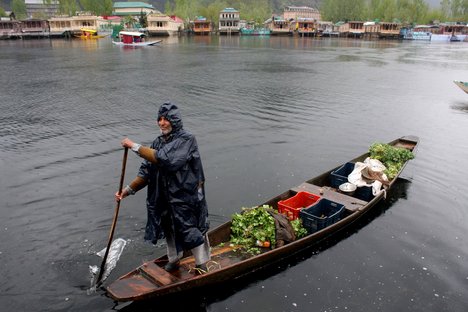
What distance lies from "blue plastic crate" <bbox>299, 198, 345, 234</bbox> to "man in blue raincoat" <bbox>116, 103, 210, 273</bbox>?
3.69 m

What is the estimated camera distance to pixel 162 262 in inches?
333

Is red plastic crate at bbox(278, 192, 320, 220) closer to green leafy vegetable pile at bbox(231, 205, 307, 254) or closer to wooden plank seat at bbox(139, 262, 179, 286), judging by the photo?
green leafy vegetable pile at bbox(231, 205, 307, 254)

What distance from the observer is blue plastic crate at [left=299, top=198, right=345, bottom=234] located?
1027 cm

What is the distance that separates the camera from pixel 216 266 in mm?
8703

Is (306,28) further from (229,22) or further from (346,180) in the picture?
(346,180)

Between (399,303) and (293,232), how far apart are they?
2.96m

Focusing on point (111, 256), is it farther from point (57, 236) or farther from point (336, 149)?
point (336, 149)

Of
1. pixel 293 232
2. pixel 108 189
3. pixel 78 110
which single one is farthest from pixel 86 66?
pixel 293 232

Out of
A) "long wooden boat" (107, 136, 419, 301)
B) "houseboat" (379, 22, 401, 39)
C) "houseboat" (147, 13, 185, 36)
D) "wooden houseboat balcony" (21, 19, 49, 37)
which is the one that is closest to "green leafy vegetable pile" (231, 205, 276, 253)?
"long wooden boat" (107, 136, 419, 301)

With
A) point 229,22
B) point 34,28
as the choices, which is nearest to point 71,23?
point 34,28

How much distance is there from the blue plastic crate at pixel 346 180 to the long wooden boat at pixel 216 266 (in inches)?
36.3

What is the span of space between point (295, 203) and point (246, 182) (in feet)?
10.8

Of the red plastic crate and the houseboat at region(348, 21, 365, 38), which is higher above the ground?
the houseboat at region(348, 21, 365, 38)

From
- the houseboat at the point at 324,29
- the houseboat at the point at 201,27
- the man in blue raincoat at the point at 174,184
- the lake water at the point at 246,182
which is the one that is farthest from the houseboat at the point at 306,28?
the man in blue raincoat at the point at 174,184
